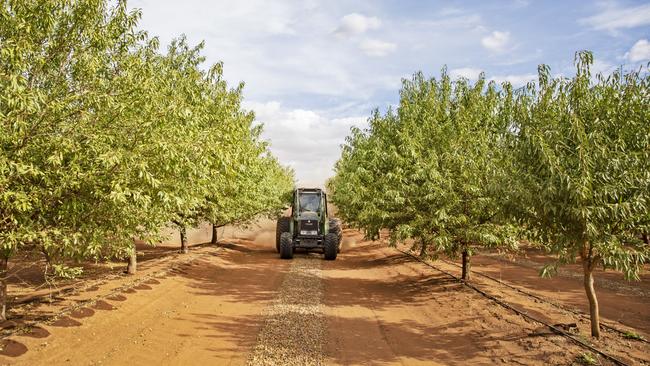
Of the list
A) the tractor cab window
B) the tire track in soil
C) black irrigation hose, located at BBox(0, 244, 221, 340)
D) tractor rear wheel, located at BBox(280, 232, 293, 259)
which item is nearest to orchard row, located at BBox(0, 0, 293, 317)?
black irrigation hose, located at BBox(0, 244, 221, 340)

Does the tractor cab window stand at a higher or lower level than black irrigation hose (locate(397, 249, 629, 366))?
higher

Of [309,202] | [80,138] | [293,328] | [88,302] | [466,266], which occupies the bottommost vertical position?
[293,328]

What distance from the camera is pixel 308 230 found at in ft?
81.7

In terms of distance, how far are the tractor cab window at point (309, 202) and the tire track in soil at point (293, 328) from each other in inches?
324

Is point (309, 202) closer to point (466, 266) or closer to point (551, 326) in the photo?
point (466, 266)

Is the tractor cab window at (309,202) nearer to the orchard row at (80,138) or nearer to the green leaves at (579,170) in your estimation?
the green leaves at (579,170)

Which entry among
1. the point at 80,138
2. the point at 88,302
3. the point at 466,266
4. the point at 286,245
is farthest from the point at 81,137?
the point at 286,245

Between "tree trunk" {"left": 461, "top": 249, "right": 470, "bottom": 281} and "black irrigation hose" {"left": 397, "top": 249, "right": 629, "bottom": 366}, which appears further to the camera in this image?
"tree trunk" {"left": 461, "top": 249, "right": 470, "bottom": 281}

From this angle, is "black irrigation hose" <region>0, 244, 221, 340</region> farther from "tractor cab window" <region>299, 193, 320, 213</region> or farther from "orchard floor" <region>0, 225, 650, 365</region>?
"tractor cab window" <region>299, 193, 320, 213</region>

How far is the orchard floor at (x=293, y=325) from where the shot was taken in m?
9.09

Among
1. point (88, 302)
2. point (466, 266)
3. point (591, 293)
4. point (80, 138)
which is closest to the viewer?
point (80, 138)

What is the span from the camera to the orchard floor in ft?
29.8

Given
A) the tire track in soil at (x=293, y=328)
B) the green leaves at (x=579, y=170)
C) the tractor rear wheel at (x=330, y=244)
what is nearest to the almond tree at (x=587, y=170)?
the green leaves at (x=579, y=170)

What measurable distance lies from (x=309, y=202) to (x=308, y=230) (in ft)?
6.28
